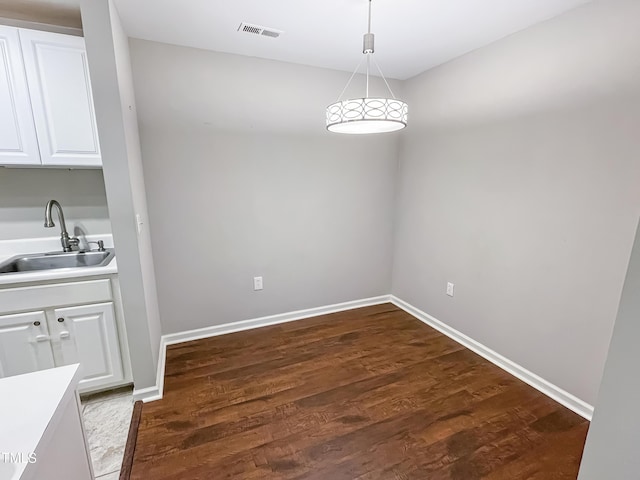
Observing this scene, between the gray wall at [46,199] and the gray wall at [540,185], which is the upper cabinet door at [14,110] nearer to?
the gray wall at [46,199]

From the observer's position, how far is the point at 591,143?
1.80m

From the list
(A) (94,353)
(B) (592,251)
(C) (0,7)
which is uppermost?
(C) (0,7)

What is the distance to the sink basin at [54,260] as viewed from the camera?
212cm

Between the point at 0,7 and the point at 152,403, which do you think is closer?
the point at 0,7

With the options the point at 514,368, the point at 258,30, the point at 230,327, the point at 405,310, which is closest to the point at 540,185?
the point at 514,368

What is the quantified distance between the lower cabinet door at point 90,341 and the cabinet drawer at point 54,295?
0.05 m

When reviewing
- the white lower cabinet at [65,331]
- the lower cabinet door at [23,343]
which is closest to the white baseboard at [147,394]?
the white lower cabinet at [65,331]

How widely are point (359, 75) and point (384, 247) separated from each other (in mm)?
1784

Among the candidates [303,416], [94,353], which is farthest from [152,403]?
[303,416]

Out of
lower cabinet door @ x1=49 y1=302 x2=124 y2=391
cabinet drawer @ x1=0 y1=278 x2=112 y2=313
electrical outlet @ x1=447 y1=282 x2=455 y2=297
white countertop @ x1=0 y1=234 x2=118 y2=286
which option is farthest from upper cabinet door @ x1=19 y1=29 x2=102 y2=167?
electrical outlet @ x1=447 y1=282 x2=455 y2=297

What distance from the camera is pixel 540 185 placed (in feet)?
6.77

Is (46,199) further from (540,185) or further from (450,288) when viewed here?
(540,185)

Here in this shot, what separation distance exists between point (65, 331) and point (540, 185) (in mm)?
3175

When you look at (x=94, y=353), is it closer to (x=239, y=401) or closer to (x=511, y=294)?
(x=239, y=401)
